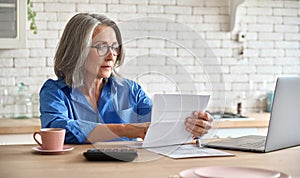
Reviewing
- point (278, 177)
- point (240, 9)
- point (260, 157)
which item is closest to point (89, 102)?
point (260, 157)

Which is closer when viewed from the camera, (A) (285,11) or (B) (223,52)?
(B) (223,52)

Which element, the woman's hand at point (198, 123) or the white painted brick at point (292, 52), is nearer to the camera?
the woman's hand at point (198, 123)

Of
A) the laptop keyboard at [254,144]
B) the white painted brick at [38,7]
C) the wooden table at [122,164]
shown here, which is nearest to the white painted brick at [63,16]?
the white painted brick at [38,7]

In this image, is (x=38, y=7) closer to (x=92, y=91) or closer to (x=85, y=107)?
(x=92, y=91)

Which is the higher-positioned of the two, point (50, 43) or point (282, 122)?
point (50, 43)

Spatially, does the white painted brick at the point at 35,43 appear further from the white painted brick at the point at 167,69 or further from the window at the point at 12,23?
the white painted brick at the point at 167,69

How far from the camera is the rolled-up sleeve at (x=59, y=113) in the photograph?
2.44 metres

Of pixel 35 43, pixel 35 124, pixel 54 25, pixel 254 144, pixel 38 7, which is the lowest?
pixel 35 124

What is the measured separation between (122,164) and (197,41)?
7.13 feet

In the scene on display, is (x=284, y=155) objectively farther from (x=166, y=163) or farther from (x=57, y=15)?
(x=57, y=15)

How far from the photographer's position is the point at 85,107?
2.69 metres

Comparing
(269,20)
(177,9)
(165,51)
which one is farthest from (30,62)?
(269,20)

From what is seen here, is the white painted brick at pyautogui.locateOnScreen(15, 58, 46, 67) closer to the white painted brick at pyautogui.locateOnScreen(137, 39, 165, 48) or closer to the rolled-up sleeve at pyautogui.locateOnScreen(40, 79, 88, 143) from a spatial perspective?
the white painted brick at pyautogui.locateOnScreen(137, 39, 165, 48)

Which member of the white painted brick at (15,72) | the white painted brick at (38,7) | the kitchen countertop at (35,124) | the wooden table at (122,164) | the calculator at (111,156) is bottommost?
the kitchen countertop at (35,124)
